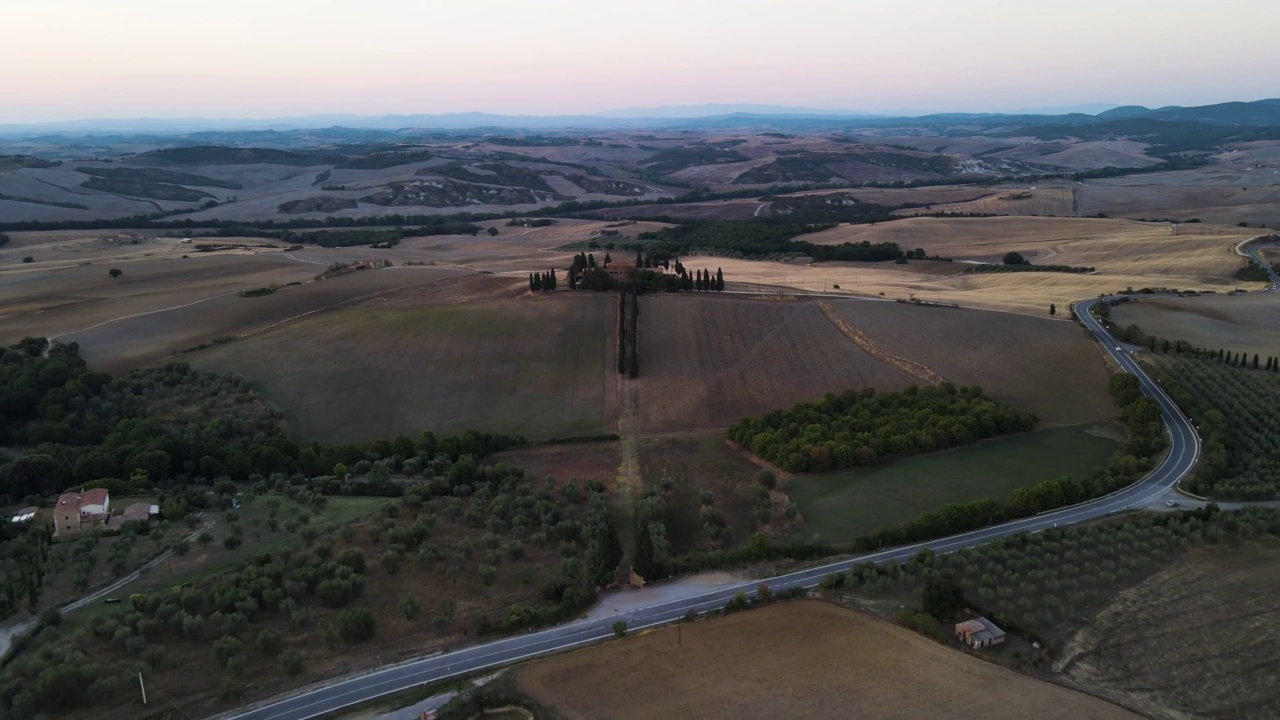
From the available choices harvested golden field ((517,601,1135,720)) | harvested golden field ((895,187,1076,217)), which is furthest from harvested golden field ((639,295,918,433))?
harvested golden field ((895,187,1076,217))

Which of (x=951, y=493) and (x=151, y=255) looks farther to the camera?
(x=151, y=255)

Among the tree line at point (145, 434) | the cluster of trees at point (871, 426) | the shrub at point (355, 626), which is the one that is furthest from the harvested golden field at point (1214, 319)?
the shrub at point (355, 626)

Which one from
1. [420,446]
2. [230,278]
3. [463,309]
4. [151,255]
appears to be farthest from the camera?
[151,255]

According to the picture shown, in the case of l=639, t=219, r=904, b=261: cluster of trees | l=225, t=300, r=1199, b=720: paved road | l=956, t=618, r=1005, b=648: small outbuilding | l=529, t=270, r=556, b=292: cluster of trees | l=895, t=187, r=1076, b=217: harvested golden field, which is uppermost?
l=895, t=187, r=1076, b=217: harvested golden field

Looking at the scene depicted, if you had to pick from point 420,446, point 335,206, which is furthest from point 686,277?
point 335,206

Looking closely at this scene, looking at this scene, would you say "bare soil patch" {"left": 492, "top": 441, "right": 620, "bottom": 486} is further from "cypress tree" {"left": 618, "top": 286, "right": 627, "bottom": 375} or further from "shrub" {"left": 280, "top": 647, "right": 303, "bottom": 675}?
"shrub" {"left": 280, "top": 647, "right": 303, "bottom": 675}

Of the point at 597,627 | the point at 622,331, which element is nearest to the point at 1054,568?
the point at 597,627

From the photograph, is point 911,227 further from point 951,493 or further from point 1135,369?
point 951,493
